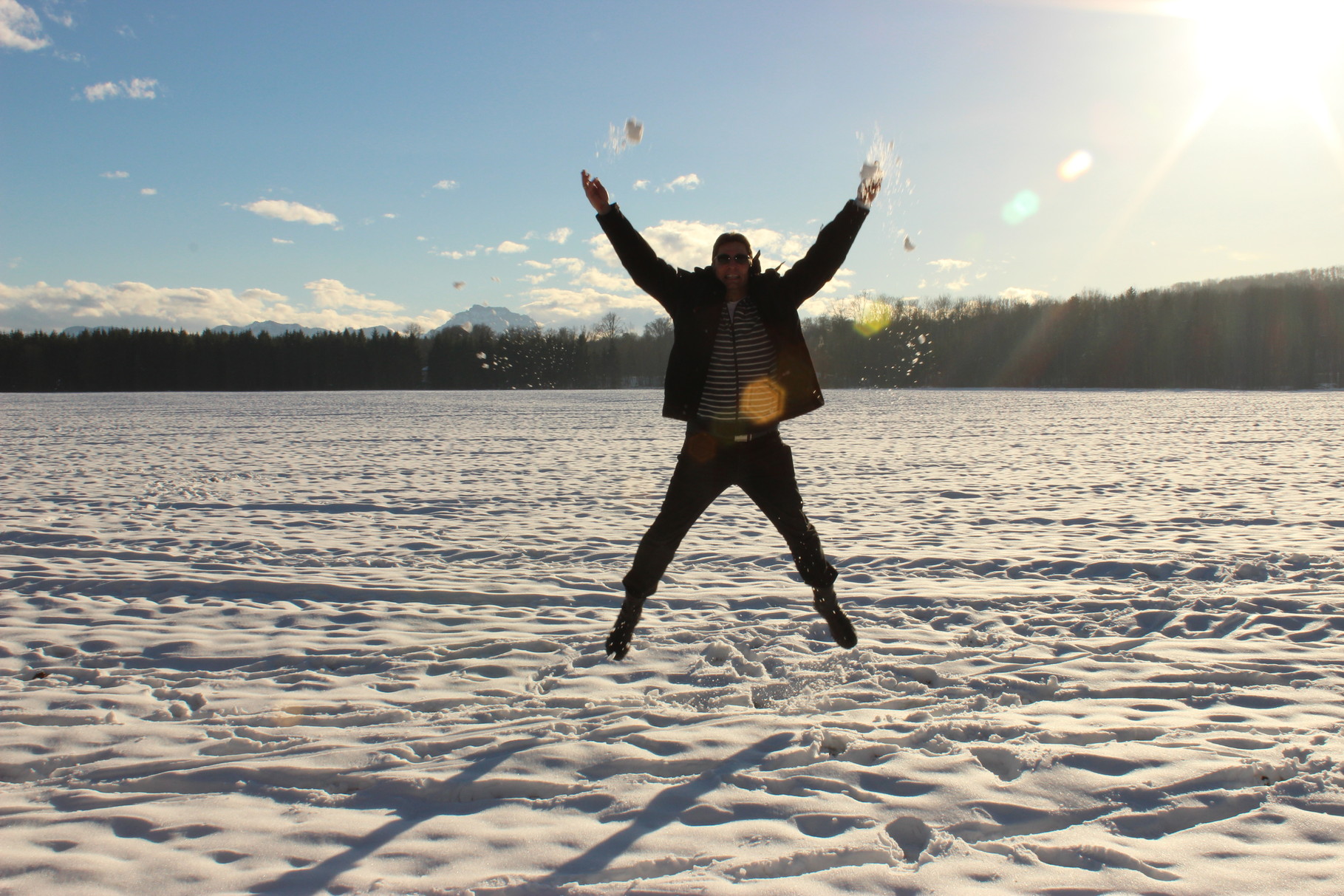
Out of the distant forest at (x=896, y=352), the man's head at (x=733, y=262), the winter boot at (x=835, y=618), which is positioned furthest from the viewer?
the distant forest at (x=896, y=352)

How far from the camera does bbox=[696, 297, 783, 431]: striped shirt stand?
11.4ft

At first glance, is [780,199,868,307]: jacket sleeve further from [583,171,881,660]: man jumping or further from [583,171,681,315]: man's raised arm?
[583,171,681,315]: man's raised arm

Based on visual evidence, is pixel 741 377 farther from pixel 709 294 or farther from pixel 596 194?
pixel 596 194

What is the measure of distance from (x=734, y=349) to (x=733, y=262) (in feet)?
1.21

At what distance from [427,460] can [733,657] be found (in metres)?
10.8

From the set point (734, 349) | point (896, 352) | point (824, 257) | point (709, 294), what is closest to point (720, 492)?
point (734, 349)

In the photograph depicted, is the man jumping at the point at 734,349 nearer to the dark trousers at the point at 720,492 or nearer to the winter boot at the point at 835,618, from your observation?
the dark trousers at the point at 720,492

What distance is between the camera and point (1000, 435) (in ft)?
61.7

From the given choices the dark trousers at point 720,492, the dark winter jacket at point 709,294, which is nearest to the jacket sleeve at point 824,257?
the dark winter jacket at point 709,294

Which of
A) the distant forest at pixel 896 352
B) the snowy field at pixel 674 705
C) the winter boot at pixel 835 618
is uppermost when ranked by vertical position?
the distant forest at pixel 896 352

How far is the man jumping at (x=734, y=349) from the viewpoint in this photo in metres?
3.45

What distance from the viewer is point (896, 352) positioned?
91000 millimetres

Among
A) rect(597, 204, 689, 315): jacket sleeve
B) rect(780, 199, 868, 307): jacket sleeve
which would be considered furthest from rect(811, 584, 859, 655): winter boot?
rect(597, 204, 689, 315): jacket sleeve

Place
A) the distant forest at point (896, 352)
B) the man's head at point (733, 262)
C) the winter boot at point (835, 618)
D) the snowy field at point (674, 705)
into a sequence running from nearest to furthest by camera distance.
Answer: the snowy field at point (674, 705)
the man's head at point (733, 262)
the winter boot at point (835, 618)
the distant forest at point (896, 352)
